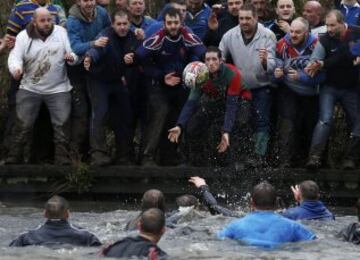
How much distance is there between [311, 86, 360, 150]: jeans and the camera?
18391 millimetres

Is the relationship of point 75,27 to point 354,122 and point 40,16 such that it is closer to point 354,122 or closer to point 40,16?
point 40,16

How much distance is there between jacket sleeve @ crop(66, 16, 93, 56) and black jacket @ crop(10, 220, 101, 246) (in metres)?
5.22

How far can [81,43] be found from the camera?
18.8 m

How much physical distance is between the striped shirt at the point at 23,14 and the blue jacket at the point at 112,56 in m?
1.03

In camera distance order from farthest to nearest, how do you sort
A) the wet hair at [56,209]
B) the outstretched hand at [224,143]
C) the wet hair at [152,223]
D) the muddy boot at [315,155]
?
the muddy boot at [315,155] < the outstretched hand at [224,143] < the wet hair at [56,209] < the wet hair at [152,223]

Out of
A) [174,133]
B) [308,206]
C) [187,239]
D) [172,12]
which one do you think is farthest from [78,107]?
[308,206]

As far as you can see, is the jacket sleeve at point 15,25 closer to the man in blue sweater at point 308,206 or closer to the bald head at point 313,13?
the bald head at point 313,13

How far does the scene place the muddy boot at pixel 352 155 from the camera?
18.6 meters

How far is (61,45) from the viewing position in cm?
1886

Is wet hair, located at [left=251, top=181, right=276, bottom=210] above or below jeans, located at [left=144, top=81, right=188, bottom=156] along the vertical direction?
below

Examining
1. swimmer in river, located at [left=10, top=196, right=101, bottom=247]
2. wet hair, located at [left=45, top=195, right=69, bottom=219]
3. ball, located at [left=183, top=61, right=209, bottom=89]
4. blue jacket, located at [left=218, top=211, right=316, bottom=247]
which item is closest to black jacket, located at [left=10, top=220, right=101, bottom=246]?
swimmer in river, located at [left=10, top=196, right=101, bottom=247]

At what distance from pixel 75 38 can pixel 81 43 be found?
4.9 inches

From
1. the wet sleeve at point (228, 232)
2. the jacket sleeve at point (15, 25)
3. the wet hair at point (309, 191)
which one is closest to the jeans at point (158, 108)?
the jacket sleeve at point (15, 25)

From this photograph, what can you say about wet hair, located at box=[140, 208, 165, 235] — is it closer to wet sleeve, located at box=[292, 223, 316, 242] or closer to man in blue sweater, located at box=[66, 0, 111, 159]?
wet sleeve, located at box=[292, 223, 316, 242]
